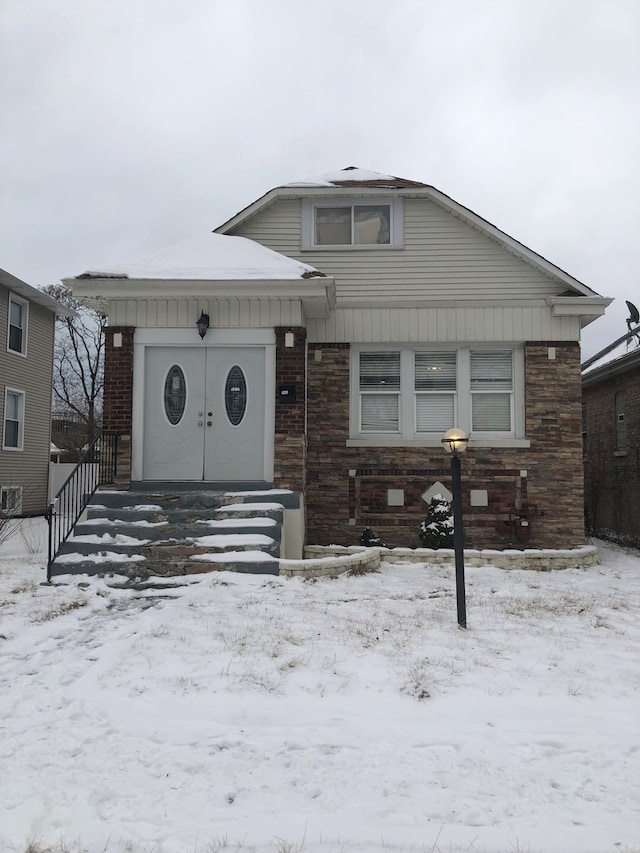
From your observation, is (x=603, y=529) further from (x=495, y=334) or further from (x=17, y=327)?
(x=17, y=327)

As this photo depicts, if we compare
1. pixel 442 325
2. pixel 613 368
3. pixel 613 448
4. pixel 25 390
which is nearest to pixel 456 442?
pixel 442 325

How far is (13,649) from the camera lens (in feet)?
15.7

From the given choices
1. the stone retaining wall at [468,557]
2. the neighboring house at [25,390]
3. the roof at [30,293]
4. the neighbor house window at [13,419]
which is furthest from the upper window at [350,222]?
the neighbor house window at [13,419]

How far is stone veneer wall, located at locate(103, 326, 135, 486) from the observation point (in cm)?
936

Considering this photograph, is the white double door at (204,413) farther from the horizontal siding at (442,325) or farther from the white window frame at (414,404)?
the white window frame at (414,404)

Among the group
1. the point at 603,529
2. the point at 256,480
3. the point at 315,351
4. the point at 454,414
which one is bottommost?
the point at 603,529

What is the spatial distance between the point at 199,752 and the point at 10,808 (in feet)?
2.90

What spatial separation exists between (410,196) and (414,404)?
357cm

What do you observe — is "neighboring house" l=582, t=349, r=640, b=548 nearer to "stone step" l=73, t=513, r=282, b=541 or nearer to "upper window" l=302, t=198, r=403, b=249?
"upper window" l=302, t=198, r=403, b=249

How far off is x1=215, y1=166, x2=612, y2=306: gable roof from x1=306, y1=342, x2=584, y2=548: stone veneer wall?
3.82ft

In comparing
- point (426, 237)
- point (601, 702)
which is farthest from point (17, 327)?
point (601, 702)

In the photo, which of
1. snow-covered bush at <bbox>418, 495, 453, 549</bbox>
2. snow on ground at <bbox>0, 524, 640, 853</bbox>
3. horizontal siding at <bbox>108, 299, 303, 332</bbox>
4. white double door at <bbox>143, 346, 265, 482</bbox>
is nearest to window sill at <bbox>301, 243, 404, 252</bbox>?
horizontal siding at <bbox>108, 299, 303, 332</bbox>

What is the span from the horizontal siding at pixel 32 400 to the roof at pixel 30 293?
8.2 inches

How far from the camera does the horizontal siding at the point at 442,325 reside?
10.7 m
